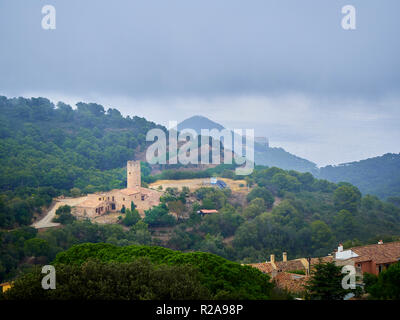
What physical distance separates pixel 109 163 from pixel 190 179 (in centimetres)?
1470

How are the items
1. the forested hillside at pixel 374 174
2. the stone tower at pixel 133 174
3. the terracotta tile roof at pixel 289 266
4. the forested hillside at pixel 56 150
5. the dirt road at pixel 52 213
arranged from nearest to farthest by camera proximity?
the terracotta tile roof at pixel 289 266 < the dirt road at pixel 52 213 < the forested hillside at pixel 56 150 < the stone tower at pixel 133 174 < the forested hillside at pixel 374 174

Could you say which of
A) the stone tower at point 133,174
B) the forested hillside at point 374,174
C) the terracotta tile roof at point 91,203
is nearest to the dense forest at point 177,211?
the terracotta tile roof at point 91,203

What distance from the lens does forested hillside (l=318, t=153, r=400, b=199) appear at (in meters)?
63.0

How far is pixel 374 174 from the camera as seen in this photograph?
236 ft

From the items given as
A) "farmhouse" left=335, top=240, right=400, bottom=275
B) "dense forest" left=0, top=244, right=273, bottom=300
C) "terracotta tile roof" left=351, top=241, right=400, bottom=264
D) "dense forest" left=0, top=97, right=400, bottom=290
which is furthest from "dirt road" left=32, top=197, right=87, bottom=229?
"dense forest" left=0, top=244, right=273, bottom=300

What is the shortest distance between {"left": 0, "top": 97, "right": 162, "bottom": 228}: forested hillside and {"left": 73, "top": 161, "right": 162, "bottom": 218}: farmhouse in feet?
10.8

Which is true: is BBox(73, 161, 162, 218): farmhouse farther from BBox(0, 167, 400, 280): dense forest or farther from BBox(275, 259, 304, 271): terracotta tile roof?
BBox(275, 259, 304, 271): terracotta tile roof

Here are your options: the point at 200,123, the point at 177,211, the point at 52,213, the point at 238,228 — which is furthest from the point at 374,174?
the point at 52,213

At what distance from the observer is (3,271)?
22.0m

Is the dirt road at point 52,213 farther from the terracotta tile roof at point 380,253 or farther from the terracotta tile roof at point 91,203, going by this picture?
the terracotta tile roof at point 380,253

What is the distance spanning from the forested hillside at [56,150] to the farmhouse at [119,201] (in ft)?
10.8

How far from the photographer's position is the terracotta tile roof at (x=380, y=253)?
17.0 m

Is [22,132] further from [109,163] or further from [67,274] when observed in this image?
[67,274]
